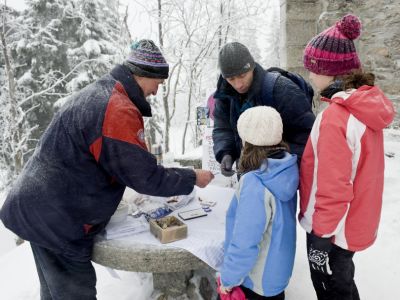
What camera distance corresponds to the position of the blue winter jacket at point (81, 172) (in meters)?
1.54

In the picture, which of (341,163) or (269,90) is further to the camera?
(269,90)

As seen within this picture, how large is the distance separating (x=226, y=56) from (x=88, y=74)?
1082 centimetres

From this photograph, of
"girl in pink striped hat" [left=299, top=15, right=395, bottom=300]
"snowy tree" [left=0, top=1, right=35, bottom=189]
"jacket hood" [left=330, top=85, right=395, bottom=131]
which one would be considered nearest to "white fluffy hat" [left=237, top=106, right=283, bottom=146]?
"girl in pink striped hat" [left=299, top=15, right=395, bottom=300]

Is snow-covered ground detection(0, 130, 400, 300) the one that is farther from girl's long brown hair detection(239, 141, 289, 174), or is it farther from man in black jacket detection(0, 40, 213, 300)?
girl's long brown hair detection(239, 141, 289, 174)

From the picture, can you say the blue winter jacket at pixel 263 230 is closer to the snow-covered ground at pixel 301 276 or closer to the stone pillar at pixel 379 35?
the snow-covered ground at pixel 301 276

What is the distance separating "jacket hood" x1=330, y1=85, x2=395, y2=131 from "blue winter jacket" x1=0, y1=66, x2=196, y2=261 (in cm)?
95

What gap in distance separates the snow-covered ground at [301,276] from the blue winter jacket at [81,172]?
104 cm

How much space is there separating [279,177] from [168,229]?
608 mm

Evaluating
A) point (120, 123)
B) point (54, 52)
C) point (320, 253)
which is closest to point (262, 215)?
point (320, 253)

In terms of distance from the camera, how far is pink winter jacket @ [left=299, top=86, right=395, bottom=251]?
4.74 ft

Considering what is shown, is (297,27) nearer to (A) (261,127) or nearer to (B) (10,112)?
(A) (261,127)

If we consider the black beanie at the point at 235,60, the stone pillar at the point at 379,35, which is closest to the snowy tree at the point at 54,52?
the stone pillar at the point at 379,35

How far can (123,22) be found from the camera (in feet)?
28.5

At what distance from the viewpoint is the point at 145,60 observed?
1762 millimetres
